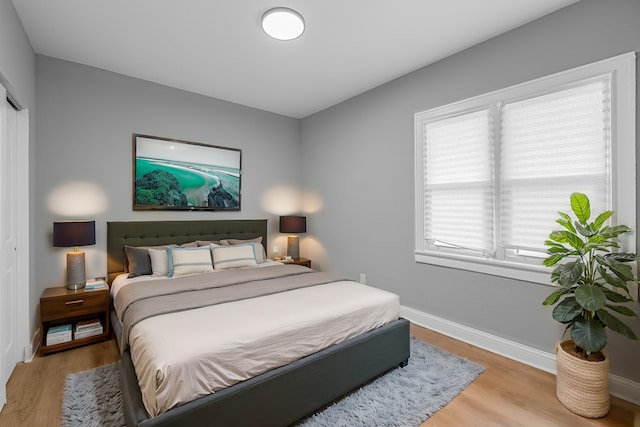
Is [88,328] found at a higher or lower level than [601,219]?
lower

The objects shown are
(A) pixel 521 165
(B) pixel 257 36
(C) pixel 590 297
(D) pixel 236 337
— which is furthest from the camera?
(B) pixel 257 36

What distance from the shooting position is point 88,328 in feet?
9.31

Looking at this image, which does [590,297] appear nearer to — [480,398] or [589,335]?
[589,335]

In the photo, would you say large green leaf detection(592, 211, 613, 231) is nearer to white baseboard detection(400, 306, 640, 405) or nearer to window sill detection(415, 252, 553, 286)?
window sill detection(415, 252, 553, 286)

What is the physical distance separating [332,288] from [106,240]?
2.56 m

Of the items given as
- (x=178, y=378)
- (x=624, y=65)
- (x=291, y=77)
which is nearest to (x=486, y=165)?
(x=624, y=65)

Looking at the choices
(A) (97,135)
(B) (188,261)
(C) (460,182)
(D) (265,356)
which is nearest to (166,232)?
(B) (188,261)

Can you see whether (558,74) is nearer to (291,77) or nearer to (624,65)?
(624,65)

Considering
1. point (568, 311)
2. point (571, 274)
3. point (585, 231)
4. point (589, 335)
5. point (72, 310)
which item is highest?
point (585, 231)

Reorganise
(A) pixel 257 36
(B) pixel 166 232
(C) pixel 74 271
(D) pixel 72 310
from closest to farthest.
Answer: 1. (A) pixel 257 36
2. (D) pixel 72 310
3. (C) pixel 74 271
4. (B) pixel 166 232

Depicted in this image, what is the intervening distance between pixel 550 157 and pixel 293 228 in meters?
3.10

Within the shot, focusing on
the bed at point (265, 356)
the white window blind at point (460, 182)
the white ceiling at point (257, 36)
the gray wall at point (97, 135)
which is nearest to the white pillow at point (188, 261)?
Result: the bed at point (265, 356)

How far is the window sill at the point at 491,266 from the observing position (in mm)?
2393

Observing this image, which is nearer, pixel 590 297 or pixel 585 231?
pixel 590 297
